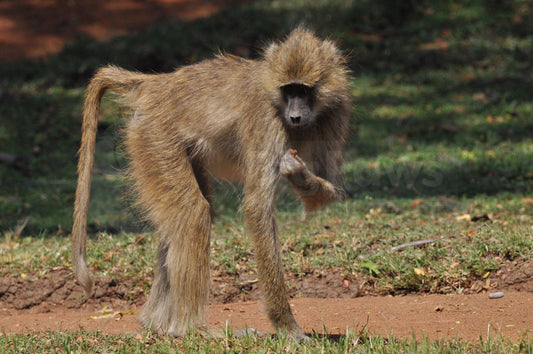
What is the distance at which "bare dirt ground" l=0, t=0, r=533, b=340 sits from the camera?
186 inches

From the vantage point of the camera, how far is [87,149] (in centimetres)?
498

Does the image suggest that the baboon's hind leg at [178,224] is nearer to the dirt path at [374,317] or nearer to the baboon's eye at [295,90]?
the dirt path at [374,317]

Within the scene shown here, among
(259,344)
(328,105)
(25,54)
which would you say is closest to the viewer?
(259,344)

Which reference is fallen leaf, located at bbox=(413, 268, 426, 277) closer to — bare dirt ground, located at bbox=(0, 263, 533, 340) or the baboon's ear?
bare dirt ground, located at bbox=(0, 263, 533, 340)

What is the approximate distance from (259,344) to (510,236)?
2.48 meters

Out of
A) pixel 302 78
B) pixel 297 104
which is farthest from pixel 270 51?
pixel 297 104

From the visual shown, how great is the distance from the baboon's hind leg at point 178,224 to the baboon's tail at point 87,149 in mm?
333

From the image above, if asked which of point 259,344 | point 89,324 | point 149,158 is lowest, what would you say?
point 89,324

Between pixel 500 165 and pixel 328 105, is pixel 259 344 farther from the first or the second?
pixel 500 165

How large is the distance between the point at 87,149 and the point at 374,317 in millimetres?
2282

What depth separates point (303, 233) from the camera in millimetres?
6512

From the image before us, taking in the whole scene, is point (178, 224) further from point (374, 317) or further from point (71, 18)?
point (71, 18)

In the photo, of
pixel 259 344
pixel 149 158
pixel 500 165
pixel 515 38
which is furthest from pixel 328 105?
pixel 515 38

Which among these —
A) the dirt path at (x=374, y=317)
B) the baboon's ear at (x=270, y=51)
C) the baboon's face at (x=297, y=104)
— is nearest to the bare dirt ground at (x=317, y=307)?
the dirt path at (x=374, y=317)
